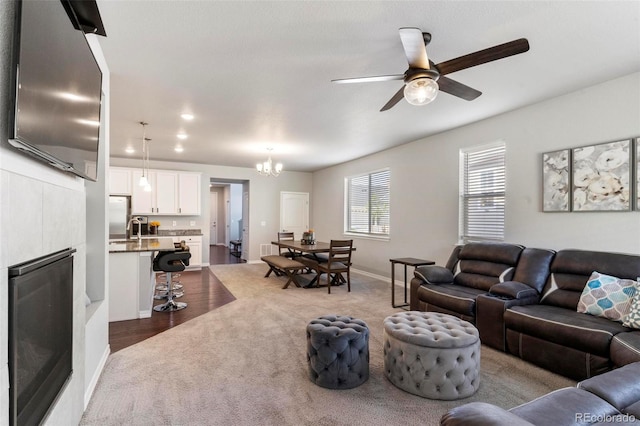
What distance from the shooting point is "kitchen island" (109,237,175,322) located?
388 centimetres

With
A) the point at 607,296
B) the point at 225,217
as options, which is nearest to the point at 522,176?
the point at 607,296

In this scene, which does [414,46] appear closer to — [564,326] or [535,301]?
[564,326]

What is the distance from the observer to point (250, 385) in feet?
8.04

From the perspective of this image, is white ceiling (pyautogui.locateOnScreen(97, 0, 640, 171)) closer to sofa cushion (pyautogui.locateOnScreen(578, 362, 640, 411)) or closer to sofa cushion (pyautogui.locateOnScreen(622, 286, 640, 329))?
sofa cushion (pyautogui.locateOnScreen(622, 286, 640, 329))

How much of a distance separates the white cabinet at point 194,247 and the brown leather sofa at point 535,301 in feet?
17.9

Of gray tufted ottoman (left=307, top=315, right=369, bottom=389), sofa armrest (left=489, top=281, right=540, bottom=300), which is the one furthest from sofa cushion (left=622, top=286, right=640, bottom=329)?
gray tufted ottoman (left=307, top=315, right=369, bottom=389)

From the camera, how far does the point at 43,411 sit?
141cm

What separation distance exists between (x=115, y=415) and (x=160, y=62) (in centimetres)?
273

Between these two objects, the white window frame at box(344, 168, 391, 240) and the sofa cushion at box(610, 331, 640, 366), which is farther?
the white window frame at box(344, 168, 391, 240)

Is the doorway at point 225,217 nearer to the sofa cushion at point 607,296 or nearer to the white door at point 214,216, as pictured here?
the white door at point 214,216

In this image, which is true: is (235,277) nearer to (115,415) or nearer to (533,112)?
(115,415)

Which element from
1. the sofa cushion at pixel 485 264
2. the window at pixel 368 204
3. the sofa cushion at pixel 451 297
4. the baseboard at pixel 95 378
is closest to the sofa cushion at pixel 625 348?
the sofa cushion at pixel 451 297

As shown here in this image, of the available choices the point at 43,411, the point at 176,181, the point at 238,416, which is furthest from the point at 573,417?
the point at 176,181

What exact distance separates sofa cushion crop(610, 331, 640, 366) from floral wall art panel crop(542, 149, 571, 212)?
5.35ft
